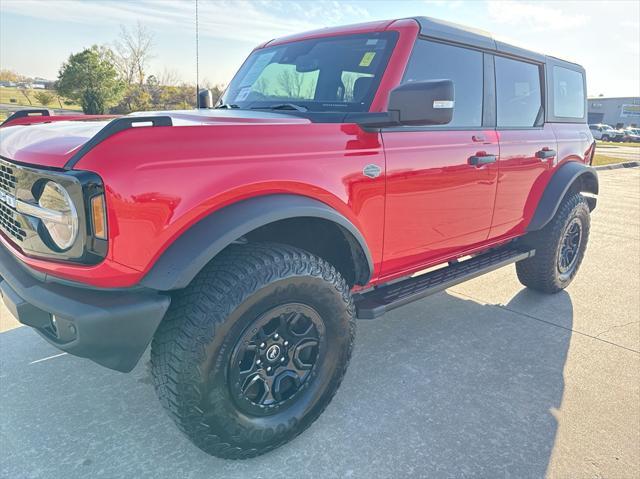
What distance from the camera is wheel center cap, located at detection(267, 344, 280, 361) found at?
212cm

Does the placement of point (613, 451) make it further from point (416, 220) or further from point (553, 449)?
point (416, 220)

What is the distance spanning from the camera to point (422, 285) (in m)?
2.96

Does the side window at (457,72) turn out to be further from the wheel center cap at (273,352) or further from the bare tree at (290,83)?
the wheel center cap at (273,352)

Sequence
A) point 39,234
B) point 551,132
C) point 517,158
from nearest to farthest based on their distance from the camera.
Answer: point 39,234 → point 517,158 → point 551,132

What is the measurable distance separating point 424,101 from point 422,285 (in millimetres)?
1220

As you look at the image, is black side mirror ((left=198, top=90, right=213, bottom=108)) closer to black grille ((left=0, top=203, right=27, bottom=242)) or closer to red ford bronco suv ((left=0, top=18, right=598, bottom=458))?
red ford bronco suv ((left=0, top=18, right=598, bottom=458))

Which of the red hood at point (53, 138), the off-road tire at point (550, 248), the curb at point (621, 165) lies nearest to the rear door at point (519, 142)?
the off-road tire at point (550, 248)

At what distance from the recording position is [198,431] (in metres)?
1.92

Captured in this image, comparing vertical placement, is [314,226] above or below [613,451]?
above

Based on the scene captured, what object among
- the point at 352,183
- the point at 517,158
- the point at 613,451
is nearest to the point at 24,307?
the point at 352,183

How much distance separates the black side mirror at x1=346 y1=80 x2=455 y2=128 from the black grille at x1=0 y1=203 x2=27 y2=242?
159 cm

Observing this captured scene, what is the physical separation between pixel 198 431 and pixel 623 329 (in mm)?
3291

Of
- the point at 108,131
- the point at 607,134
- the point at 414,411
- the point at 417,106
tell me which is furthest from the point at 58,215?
the point at 607,134

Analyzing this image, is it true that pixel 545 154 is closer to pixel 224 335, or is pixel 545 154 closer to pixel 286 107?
pixel 286 107
